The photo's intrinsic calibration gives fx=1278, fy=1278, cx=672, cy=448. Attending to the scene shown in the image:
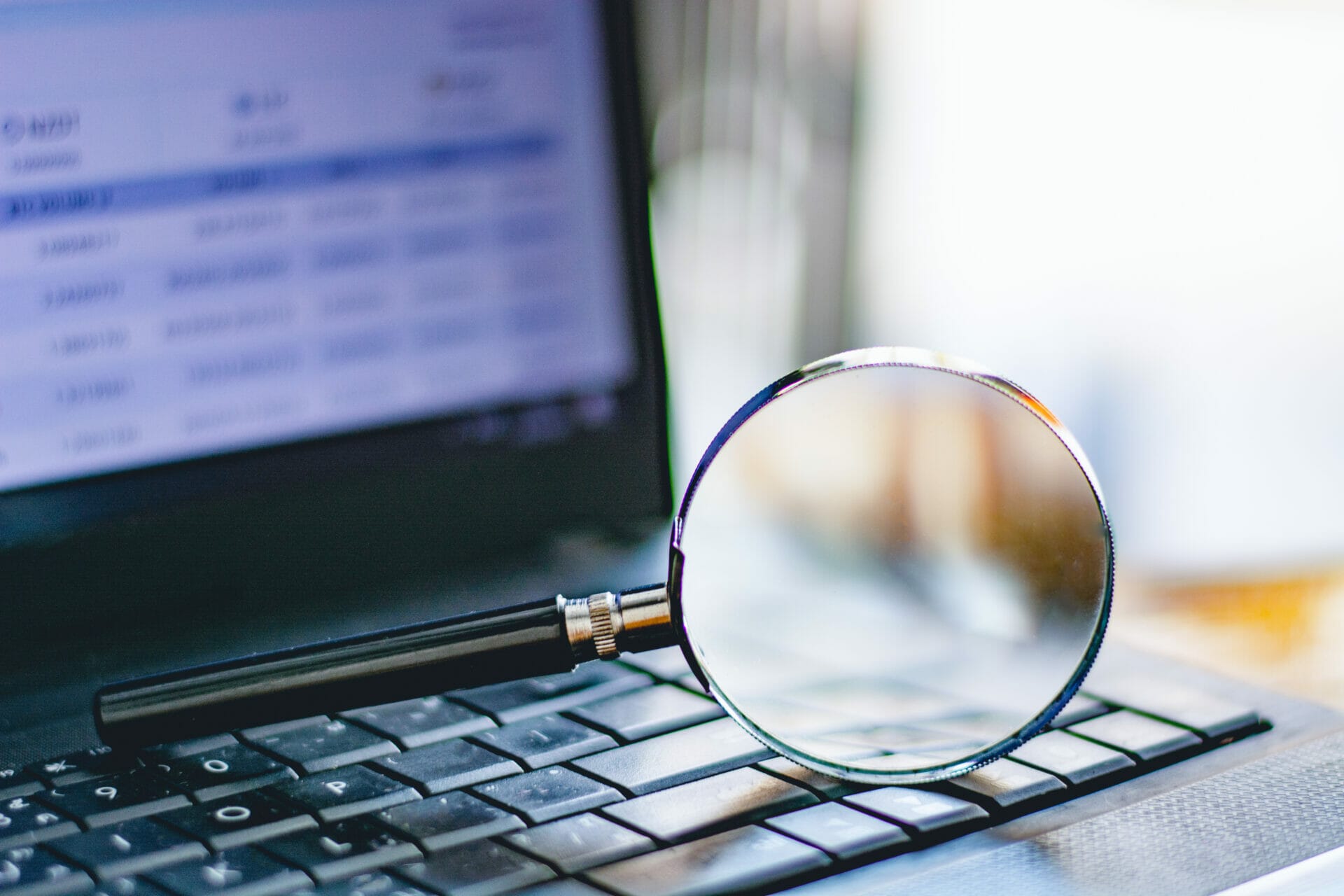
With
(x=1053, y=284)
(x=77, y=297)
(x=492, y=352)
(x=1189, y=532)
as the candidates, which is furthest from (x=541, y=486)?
(x=1053, y=284)

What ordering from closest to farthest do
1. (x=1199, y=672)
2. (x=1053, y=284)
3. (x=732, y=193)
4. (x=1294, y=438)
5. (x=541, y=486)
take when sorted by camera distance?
(x=1199, y=672) → (x=541, y=486) → (x=1294, y=438) → (x=1053, y=284) → (x=732, y=193)

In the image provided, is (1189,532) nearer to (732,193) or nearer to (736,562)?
(736,562)

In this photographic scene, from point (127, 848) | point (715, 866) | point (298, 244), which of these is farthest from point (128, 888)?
point (298, 244)

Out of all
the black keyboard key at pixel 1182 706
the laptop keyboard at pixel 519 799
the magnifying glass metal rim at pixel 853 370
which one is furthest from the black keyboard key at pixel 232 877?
the black keyboard key at pixel 1182 706

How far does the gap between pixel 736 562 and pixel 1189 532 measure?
13.6 inches

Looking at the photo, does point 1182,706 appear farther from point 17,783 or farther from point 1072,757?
point 17,783

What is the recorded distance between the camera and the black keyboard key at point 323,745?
12.4 inches

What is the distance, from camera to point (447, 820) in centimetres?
28

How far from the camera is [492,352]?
1.49 ft

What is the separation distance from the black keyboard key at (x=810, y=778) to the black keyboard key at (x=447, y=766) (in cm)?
6

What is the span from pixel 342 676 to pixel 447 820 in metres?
0.05

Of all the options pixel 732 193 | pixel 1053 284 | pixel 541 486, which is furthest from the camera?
pixel 732 193

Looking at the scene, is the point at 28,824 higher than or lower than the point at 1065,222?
lower

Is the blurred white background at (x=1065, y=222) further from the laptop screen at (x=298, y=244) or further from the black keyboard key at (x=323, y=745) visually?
the black keyboard key at (x=323, y=745)
